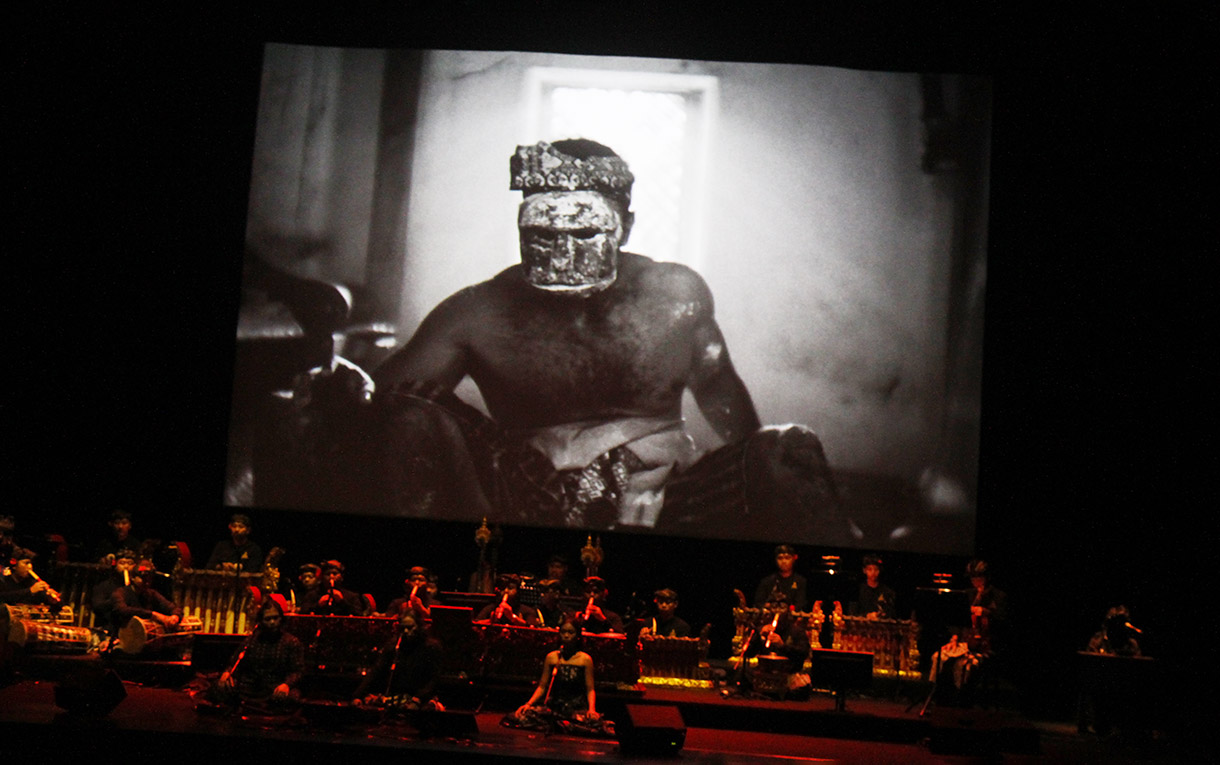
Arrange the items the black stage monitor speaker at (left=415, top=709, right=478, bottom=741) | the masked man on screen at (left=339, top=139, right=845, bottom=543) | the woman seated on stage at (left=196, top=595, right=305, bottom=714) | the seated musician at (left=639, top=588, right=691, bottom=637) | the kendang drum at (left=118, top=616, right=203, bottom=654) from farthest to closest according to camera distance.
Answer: the masked man on screen at (left=339, top=139, right=845, bottom=543) < the seated musician at (left=639, top=588, right=691, bottom=637) < the kendang drum at (left=118, top=616, right=203, bottom=654) < the woman seated on stage at (left=196, top=595, right=305, bottom=714) < the black stage monitor speaker at (left=415, top=709, right=478, bottom=741)

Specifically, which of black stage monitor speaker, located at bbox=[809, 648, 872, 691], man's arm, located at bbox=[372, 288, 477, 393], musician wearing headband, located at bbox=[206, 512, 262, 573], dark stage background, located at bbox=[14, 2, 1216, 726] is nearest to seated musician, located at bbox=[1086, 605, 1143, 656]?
dark stage background, located at bbox=[14, 2, 1216, 726]

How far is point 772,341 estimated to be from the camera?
11.8m

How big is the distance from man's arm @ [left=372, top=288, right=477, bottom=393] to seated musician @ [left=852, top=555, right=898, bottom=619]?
408cm

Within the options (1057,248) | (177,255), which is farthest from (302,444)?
(1057,248)

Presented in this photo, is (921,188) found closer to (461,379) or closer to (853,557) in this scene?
(853,557)

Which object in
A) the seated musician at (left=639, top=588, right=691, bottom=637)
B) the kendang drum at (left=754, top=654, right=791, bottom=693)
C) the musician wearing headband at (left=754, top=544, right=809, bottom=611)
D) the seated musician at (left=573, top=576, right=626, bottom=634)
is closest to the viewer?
the seated musician at (left=573, top=576, right=626, bottom=634)

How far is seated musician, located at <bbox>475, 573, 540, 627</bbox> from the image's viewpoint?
10.6 meters

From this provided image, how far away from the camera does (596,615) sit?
1050 cm

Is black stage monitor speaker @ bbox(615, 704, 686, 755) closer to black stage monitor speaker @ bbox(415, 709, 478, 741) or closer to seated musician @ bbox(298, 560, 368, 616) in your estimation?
black stage monitor speaker @ bbox(415, 709, 478, 741)

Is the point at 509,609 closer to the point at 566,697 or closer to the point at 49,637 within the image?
the point at 566,697

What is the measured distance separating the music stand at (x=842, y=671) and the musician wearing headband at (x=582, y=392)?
5.95 ft

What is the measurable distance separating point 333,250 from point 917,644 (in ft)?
20.8

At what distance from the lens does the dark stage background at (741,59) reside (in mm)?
11938

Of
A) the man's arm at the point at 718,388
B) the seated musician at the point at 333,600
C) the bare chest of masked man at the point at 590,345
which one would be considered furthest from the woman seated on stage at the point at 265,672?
the man's arm at the point at 718,388
